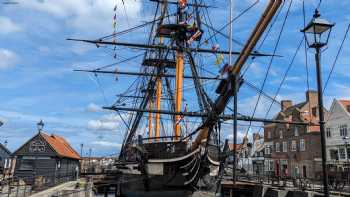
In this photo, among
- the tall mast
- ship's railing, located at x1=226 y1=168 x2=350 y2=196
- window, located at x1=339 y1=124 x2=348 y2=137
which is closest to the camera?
ship's railing, located at x1=226 y1=168 x2=350 y2=196

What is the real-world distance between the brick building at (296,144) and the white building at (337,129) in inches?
70.3

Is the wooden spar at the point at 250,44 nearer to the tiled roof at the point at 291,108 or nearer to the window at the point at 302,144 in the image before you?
the window at the point at 302,144

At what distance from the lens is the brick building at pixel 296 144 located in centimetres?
4774

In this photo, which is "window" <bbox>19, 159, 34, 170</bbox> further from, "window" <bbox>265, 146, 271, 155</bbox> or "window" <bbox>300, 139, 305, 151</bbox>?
"window" <bbox>265, 146, 271, 155</bbox>

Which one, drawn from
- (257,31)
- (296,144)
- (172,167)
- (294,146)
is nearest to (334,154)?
(296,144)

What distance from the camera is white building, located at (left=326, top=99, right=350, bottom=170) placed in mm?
44134

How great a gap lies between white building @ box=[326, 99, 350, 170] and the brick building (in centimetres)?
178

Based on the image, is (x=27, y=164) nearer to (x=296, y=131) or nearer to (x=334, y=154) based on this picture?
(x=334, y=154)

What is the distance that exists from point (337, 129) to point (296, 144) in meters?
8.32

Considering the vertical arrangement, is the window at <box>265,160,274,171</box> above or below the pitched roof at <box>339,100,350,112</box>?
below

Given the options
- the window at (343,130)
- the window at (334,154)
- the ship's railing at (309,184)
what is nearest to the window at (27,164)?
the ship's railing at (309,184)

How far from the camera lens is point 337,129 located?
45781 millimetres

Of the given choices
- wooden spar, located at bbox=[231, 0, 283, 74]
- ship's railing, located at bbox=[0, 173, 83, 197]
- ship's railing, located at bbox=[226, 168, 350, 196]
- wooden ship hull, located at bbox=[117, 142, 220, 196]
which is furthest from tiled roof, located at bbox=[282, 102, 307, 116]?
wooden spar, located at bbox=[231, 0, 283, 74]

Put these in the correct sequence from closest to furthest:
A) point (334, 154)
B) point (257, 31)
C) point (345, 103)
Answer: point (257, 31), point (334, 154), point (345, 103)
